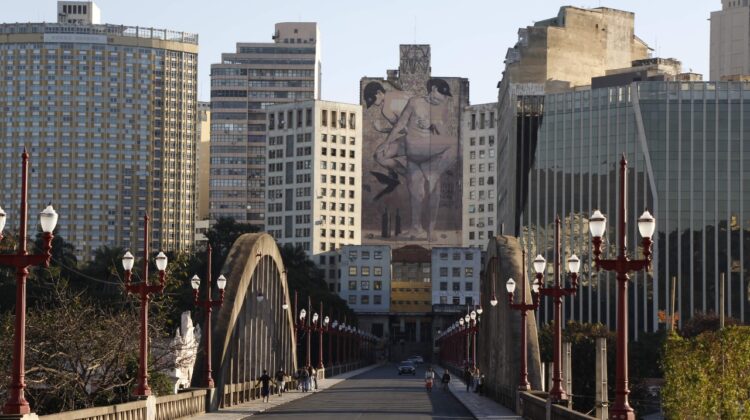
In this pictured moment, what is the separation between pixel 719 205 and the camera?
168125 mm

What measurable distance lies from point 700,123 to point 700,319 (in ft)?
105

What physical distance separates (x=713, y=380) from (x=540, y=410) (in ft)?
42.6

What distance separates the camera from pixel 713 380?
57219 millimetres

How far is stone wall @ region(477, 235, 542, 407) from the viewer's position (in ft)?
201

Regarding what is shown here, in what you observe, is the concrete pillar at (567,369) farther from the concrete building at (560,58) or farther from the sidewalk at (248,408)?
the concrete building at (560,58)

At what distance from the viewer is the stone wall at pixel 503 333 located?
61.2 m

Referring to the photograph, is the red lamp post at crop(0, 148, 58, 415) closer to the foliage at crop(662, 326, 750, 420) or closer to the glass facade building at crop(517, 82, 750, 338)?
the foliage at crop(662, 326, 750, 420)

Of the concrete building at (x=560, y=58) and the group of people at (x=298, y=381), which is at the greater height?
the concrete building at (x=560, y=58)

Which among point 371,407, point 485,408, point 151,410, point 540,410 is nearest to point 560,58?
point 485,408

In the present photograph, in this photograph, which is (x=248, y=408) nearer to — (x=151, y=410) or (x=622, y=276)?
(x=151, y=410)

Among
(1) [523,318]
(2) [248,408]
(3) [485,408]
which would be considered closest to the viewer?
(1) [523,318]

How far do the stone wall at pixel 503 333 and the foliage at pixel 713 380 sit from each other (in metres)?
5.64

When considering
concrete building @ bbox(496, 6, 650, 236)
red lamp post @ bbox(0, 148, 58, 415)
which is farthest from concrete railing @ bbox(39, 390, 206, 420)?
concrete building @ bbox(496, 6, 650, 236)

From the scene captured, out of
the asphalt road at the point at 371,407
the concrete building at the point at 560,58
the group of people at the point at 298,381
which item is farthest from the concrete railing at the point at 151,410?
the concrete building at the point at 560,58
